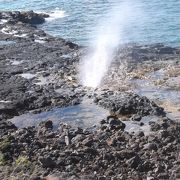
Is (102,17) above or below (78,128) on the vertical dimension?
below

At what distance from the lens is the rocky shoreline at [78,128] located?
2881 cm

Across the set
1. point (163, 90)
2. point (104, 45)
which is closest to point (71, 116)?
point (163, 90)

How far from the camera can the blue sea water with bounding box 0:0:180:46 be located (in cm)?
6384

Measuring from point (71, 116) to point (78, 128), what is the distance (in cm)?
385

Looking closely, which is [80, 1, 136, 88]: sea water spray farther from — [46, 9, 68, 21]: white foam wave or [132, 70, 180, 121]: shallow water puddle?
[46, 9, 68, 21]: white foam wave

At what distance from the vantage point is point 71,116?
38812mm

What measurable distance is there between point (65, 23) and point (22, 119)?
36994 mm

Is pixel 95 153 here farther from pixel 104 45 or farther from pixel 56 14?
pixel 56 14

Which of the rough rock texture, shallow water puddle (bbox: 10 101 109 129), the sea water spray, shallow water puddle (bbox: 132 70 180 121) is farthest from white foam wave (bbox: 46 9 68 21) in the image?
the rough rock texture

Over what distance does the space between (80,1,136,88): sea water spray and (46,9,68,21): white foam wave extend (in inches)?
284

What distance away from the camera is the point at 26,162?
2972cm

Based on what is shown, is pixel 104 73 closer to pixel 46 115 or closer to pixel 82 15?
pixel 46 115

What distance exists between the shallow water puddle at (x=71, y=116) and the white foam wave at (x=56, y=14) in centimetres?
3974

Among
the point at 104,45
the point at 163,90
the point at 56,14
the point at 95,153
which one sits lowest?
the point at 56,14
